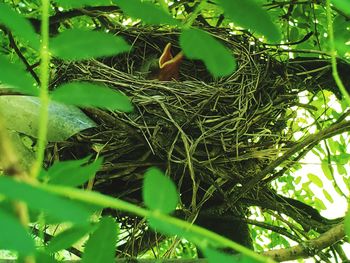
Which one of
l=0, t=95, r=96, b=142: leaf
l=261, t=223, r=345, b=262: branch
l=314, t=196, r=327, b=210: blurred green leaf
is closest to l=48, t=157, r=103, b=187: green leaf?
l=261, t=223, r=345, b=262: branch

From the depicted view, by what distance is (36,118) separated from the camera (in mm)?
1112

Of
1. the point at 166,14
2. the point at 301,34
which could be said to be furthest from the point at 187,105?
the point at 166,14

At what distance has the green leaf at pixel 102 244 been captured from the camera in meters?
0.39

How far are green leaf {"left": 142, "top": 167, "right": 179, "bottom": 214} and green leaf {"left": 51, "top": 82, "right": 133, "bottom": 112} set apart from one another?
0.15ft

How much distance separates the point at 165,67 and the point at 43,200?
1416mm

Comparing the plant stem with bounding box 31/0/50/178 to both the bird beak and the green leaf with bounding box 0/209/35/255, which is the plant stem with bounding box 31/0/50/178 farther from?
the bird beak

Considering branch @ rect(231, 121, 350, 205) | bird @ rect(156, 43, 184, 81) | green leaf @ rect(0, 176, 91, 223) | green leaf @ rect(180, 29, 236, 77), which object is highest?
bird @ rect(156, 43, 184, 81)

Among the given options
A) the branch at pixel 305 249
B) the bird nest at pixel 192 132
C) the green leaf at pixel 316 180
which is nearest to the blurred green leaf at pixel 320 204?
the green leaf at pixel 316 180

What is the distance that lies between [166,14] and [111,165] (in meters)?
0.82

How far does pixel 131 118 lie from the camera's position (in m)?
1.25

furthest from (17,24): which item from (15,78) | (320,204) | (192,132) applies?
(320,204)

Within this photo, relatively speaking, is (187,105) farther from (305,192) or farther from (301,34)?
(305,192)

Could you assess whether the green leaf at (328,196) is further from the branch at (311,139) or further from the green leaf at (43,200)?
the green leaf at (43,200)

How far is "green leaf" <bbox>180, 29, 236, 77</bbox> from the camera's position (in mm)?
348
